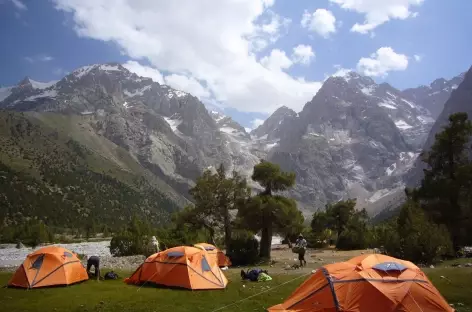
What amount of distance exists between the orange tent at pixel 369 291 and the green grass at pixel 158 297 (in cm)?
164

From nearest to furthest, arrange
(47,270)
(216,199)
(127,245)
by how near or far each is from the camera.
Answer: (47,270)
(216,199)
(127,245)

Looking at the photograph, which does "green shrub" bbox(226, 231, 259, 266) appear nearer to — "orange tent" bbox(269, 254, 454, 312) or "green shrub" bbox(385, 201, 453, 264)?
"green shrub" bbox(385, 201, 453, 264)

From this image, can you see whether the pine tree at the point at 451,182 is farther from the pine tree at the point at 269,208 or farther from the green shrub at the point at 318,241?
the green shrub at the point at 318,241

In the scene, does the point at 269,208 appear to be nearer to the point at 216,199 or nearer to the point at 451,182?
the point at 216,199

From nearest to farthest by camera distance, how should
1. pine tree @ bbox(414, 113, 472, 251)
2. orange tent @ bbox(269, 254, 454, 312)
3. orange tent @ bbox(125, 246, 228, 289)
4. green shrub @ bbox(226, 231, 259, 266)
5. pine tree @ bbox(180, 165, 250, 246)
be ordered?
orange tent @ bbox(269, 254, 454, 312) → orange tent @ bbox(125, 246, 228, 289) → green shrub @ bbox(226, 231, 259, 266) → pine tree @ bbox(414, 113, 472, 251) → pine tree @ bbox(180, 165, 250, 246)

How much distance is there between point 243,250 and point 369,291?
63.4 feet

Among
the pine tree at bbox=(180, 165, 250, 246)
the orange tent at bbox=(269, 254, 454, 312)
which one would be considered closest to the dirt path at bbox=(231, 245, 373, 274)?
the pine tree at bbox=(180, 165, 250, 246)

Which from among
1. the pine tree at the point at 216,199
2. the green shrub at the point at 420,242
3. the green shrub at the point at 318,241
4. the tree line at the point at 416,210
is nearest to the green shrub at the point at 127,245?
the pine tree at the point at 216,199

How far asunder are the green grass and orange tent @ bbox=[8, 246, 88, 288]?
1.86ft

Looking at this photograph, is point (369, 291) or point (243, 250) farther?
point (243, 250)

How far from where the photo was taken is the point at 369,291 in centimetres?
1264

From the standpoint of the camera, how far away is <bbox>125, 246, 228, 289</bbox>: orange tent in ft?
60.7

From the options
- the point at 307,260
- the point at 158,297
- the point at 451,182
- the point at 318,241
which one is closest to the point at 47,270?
the point at 158,297

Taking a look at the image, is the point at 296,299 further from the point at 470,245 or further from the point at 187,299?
the point at 470,245
